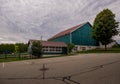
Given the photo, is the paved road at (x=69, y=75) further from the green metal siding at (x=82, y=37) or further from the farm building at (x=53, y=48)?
the green metal siding at (x=82, y=37)

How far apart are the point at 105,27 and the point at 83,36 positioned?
956 centimetres

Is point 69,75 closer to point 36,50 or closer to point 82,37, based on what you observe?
point 36,50

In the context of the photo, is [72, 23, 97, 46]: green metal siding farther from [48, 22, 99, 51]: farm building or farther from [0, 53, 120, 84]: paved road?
[0, 53, 120, 84]: paved road

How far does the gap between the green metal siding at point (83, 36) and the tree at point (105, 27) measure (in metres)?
6.09

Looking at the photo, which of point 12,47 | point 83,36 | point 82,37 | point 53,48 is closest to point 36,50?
point 53,48

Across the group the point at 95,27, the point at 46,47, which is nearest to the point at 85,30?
the point at 95,27

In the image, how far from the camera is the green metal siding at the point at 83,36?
174 feet

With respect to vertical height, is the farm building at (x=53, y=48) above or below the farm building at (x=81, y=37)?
below

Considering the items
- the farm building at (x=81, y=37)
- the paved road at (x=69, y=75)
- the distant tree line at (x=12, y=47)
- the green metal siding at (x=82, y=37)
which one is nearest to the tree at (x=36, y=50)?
the farm building at (x=81, y=37)

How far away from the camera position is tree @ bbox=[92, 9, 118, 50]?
46250 mm

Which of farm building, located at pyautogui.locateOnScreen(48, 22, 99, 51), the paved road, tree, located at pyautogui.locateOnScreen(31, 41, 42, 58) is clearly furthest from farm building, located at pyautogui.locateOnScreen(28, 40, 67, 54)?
the paved road

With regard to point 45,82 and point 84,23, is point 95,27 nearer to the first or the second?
point 84,23

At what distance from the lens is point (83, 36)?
2144 inches

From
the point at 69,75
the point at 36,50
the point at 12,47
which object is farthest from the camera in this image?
the point at 12,47
